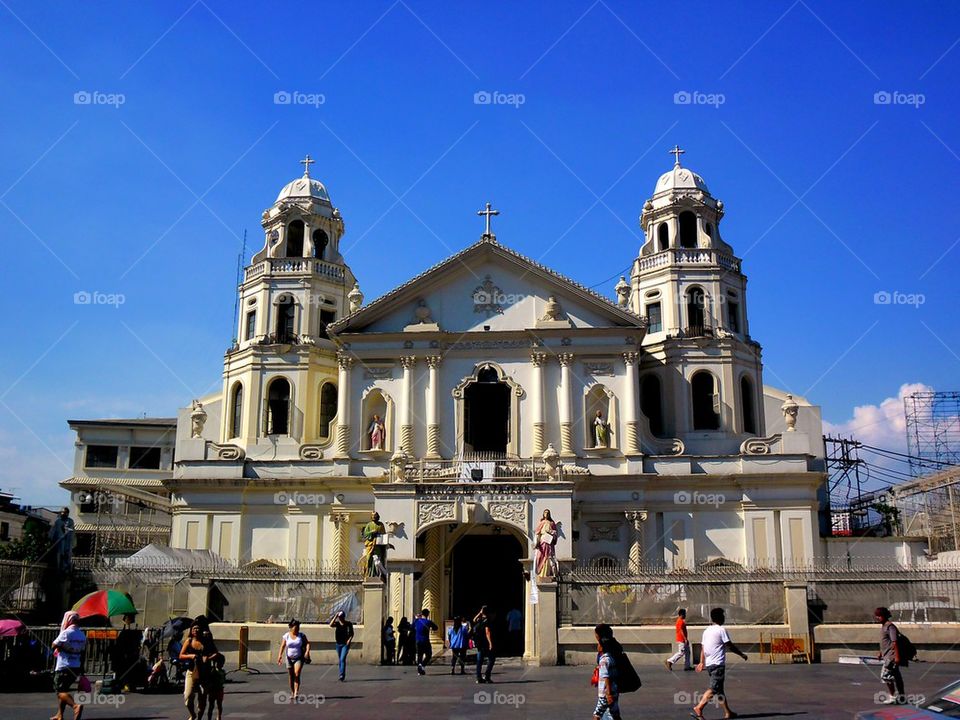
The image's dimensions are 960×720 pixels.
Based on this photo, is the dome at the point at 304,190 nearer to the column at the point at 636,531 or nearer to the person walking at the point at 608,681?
the column at the point at 636,531

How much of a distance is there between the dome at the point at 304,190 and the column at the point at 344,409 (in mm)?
10302

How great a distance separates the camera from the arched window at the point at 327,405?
44.4m

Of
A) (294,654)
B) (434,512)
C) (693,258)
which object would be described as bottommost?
(294,654)

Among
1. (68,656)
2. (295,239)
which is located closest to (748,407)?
(295,239)

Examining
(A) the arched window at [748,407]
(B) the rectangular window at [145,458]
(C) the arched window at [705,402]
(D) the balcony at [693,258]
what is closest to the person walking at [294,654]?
(C) the arched window at [705,402]

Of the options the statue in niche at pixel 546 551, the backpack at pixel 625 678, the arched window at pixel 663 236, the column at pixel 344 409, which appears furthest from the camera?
the arched window at pixel 663 236

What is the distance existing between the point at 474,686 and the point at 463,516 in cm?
1102

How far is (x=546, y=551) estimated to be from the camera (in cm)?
2747

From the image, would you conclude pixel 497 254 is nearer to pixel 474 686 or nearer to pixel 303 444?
pixel 303 444

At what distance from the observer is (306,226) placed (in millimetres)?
45969

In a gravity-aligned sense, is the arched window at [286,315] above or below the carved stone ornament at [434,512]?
above

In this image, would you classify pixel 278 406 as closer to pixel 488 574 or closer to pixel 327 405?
pixel 327 405

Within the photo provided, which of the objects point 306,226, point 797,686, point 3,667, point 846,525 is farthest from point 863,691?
point 846,525
